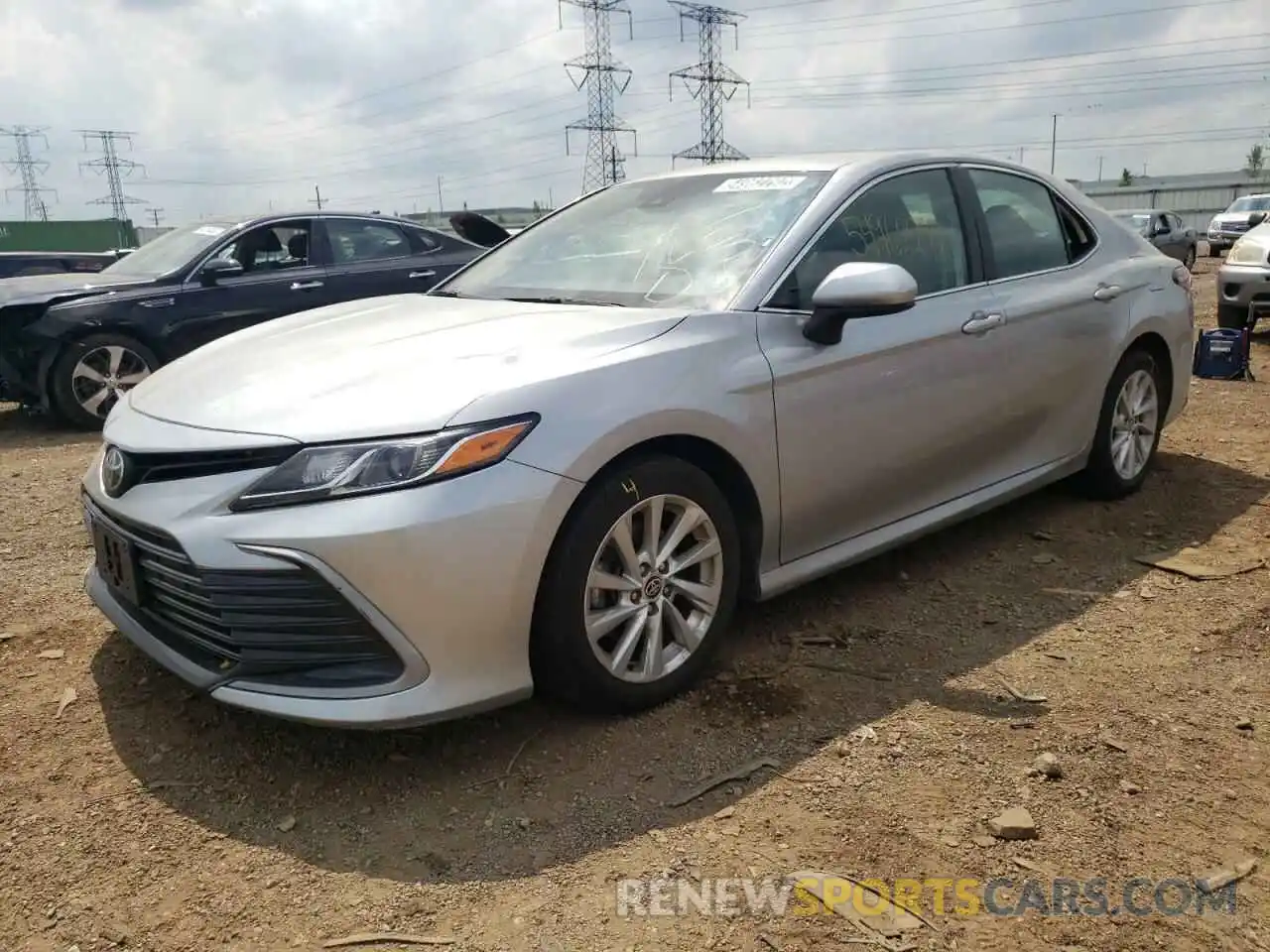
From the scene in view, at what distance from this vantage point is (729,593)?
3031 mm

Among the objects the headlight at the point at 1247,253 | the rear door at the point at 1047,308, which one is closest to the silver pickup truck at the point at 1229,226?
the headlight at the point at 1247,253

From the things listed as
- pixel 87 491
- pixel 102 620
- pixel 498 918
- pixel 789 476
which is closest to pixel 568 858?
pixel 498 918

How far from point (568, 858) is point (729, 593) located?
0.98 meters

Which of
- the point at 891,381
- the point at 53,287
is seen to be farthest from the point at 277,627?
the point at 53,287

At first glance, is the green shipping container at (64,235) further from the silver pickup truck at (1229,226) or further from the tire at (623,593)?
the tire at (623,593)

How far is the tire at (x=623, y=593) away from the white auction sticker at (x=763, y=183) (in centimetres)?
118

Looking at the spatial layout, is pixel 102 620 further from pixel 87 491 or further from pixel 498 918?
pixel 498 918

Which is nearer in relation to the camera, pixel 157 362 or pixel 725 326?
pixel 725 326

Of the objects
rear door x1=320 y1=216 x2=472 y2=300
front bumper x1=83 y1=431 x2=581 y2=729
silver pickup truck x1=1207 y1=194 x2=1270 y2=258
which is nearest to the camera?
front bumper x1=83 y1=431 x2=581 y2=729

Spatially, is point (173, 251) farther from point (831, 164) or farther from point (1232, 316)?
point (1232, 316)

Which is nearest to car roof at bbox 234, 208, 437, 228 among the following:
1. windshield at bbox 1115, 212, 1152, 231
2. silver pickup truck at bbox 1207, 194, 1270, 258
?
windshield at bbox 1115, 212, 1152, 231

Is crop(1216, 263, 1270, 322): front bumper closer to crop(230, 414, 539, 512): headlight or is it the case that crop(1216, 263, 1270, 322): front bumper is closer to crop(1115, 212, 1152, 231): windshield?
crop(230, 414, 539, 512): headlight

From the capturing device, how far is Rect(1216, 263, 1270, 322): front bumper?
8.95 metres

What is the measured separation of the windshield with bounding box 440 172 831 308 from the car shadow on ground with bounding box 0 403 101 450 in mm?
4296
